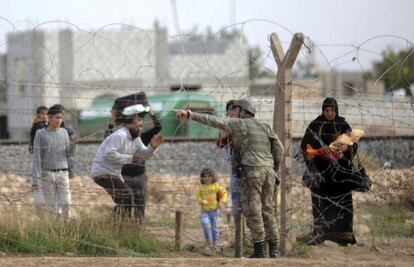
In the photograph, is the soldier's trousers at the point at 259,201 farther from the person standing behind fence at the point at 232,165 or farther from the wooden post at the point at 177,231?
the wooden post at the point at 177,231

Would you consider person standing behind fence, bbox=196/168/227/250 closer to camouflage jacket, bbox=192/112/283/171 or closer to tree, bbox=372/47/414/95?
camouflage jacket, bbox=192/112/283/171

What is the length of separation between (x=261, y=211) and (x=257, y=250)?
0.39 meters

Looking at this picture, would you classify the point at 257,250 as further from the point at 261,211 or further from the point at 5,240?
the point at 5,240

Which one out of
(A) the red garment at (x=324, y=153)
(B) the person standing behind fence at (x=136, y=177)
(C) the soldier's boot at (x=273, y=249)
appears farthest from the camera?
(B) the person standing behind fence at (x=136, y=177)

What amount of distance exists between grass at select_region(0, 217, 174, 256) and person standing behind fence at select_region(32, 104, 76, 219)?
2.11 feet

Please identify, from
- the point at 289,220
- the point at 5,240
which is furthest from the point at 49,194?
the point at 289,220

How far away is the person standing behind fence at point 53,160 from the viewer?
34.9 feet

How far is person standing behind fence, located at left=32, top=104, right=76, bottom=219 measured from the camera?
10.6m

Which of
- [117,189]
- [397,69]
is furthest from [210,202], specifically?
[397,69]

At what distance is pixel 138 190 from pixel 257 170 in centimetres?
185

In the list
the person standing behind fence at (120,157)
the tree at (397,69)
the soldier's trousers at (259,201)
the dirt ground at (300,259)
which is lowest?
the dirt ground at (300,259)

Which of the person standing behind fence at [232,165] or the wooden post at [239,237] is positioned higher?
the person standing behind fence at [232,165]

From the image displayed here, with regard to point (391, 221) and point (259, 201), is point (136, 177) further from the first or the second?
point (391, 221)

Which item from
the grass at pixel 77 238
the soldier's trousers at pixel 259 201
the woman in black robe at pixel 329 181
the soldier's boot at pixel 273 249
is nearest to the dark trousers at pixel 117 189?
the grass at pixel 77 238
